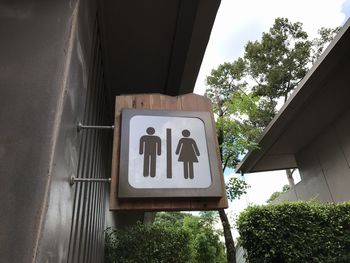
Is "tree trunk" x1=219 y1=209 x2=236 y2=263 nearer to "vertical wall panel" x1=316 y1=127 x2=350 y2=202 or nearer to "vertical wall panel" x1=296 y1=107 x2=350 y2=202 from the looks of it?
"vertical wall panel" x1=296 y1=107 x2=350 y2=202

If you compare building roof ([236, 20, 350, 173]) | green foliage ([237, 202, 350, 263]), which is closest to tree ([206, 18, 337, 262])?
building roof ([236, 20, 350, 173])

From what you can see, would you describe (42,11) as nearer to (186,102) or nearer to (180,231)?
(186,102)

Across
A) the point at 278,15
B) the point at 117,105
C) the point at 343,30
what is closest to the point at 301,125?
the point at 343,30

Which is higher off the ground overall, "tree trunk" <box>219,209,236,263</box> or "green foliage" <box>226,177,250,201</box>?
"green foliage" <box>226,177,250,201</box>

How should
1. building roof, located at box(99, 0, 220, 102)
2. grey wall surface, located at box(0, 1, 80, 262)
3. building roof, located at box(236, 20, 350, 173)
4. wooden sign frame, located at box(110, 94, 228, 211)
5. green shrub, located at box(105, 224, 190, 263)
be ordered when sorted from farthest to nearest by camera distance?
building roof, located at box(236, 20, 350, 173) < green shrub, located at box(105, 224, 190, 263) < building roof, located at box(99, 0, 220, 102) < wooden sign frame, located at box(110, 94, 228, 211) < grey wall surface, located at box(0, 1, 80, 262)

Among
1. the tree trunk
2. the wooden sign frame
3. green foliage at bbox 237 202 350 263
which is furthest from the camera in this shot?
the tree trunk

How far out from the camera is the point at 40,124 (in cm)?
168

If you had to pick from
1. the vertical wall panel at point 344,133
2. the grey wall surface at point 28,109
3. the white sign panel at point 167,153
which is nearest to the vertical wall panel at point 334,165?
the vertical wall panel at point 344,133

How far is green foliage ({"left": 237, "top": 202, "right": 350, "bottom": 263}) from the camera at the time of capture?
6129 mm

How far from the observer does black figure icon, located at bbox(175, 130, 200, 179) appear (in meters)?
2.25

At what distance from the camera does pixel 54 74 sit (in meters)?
1.86

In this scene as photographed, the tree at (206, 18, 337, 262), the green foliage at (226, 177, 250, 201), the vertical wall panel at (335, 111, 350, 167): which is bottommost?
the green foliage at (226, 177, 250, 201)

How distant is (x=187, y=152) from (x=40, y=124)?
111cm

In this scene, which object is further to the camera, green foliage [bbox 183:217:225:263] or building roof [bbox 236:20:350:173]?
green foliage [bbox 183:217:225:263]
